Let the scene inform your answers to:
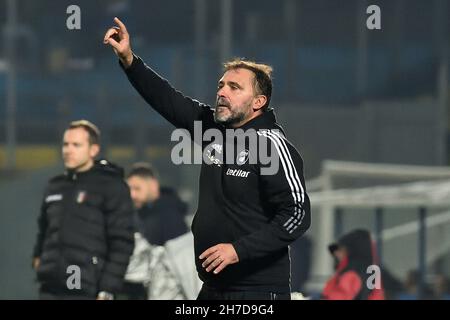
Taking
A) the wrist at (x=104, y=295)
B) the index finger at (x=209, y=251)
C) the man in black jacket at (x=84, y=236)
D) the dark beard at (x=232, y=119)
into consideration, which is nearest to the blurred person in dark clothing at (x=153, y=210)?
the man in black jacket at (x=84, y=236)

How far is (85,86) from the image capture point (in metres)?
9.62

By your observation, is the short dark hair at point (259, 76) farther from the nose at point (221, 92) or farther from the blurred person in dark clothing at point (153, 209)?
the blurred person in dark clothing at point (153, 209)

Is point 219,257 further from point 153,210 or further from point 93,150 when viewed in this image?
point 153,210

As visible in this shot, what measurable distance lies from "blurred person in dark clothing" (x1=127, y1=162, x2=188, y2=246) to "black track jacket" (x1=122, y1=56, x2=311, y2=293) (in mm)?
3598

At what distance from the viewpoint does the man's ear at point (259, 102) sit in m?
5.59

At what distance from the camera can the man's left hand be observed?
208 inches

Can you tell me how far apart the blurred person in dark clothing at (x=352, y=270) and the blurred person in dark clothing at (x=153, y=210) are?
39.8 inches

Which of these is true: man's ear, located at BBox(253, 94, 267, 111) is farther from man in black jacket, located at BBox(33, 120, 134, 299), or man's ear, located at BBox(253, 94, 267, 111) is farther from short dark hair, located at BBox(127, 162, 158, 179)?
short dark hair, located at BBox(127, 162, 158, 179)

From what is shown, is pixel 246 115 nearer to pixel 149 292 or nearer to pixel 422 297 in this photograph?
pixel 149 292

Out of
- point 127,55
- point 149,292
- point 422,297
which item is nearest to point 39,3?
point 149,292

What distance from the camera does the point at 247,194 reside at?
547cm

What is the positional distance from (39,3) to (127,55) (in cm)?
423

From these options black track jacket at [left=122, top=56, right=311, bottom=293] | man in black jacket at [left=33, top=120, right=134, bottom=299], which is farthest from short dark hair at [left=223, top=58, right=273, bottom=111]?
man in black jacket at [left=33, top=120, right=134, bottom=299]

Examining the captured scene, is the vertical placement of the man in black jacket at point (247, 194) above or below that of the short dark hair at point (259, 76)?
below
